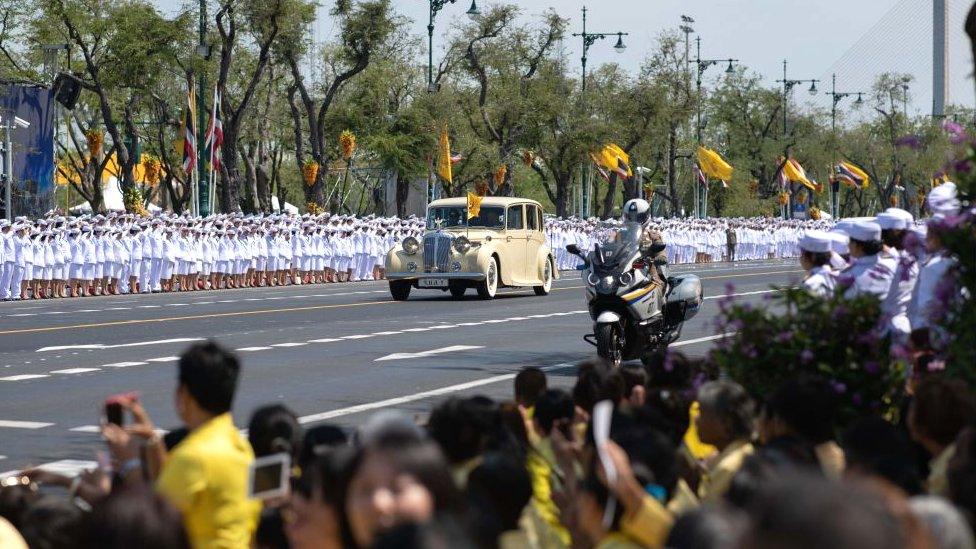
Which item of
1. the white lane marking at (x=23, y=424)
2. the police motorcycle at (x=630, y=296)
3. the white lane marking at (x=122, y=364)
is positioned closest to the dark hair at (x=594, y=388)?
the white lane marking at (x=23, y=424)

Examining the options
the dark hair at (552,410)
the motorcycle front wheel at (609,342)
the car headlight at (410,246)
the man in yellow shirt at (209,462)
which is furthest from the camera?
the car headlight at (410,246)

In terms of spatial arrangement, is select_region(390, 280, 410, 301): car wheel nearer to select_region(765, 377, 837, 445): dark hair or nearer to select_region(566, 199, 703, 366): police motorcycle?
select_region(566, 199, 703, 366): police motorcycle

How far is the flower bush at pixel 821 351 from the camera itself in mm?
8062

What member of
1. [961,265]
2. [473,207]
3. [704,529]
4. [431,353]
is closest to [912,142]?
[961,265]

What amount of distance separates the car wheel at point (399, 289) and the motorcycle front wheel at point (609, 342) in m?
16.9

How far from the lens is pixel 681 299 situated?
Answer: 1828 centimetres

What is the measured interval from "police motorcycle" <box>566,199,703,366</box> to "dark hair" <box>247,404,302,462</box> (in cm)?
1121

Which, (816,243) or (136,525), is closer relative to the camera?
(136,525)

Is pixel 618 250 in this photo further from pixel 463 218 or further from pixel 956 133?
pixel 463 218

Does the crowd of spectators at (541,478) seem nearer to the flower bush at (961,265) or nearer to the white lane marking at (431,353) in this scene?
the flower bush at (961,265)

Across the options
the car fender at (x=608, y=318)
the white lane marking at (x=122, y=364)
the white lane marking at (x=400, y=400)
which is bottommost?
the white lane marking at (x=400, y=400)

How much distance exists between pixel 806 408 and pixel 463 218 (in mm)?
29415

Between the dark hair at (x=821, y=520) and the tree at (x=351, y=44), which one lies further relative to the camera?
the tree at (x=351, y=44)

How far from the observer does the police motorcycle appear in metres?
17.6
